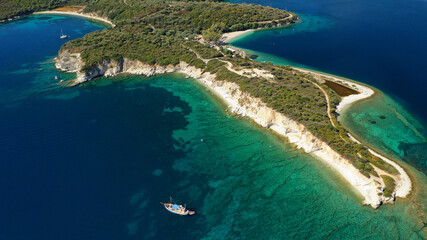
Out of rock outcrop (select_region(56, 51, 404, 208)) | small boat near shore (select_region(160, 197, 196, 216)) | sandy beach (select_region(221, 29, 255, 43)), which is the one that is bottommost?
small boat near shore (select_region(160, 197, 196, 216))

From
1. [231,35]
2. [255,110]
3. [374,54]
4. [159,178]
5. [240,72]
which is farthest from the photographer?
[231,35]

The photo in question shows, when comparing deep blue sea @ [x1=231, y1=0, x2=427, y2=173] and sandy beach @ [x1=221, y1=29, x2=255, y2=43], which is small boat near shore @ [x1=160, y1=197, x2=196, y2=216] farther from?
sandy beach @ [x1=221, y1=29, x2=255, y2=43]

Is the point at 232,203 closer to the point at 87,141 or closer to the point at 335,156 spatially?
the point at 335,156

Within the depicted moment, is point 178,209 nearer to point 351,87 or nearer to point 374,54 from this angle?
point 351,87

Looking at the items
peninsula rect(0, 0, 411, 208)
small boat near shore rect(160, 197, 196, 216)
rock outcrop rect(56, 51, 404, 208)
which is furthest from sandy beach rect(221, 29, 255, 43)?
small boat near shore rect(160, 197, 196, 216)

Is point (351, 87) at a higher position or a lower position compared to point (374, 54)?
lower

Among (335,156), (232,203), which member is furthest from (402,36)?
(232,203)

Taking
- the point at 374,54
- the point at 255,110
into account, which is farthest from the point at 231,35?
the point at 255,110
